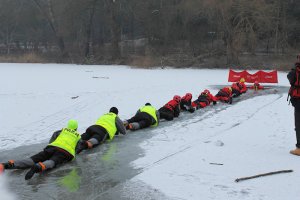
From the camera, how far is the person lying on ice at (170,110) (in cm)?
1217

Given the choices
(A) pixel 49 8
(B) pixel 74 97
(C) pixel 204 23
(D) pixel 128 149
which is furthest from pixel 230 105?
(A) pixel 49 8

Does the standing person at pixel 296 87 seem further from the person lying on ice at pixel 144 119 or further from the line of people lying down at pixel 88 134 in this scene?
the person lying on ice at pixel 144 119

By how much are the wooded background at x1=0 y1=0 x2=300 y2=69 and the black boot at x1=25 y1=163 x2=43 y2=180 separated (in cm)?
2927

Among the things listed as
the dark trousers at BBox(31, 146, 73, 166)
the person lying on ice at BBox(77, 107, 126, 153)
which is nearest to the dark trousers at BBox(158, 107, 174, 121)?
the person lying on ice at BBox(77, 107, 126, 153)

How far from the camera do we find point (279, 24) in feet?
124

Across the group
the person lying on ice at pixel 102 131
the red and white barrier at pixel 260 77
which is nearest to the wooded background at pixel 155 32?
the red and white barrier at pixel 260 77

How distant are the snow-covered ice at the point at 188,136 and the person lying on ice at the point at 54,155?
1.17 m

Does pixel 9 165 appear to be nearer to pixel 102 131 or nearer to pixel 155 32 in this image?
pixel 102 131

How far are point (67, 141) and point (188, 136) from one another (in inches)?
136

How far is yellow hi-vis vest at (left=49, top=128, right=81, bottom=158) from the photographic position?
24.8 ft

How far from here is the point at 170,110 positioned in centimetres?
1238

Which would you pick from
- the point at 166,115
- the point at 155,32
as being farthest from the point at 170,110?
the point at 155,32

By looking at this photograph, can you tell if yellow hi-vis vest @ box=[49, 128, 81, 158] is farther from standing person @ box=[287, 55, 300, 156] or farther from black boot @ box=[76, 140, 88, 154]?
standing person @ box=[287, 55, 300, 156]

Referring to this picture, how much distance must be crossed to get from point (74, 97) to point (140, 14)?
29365mm
